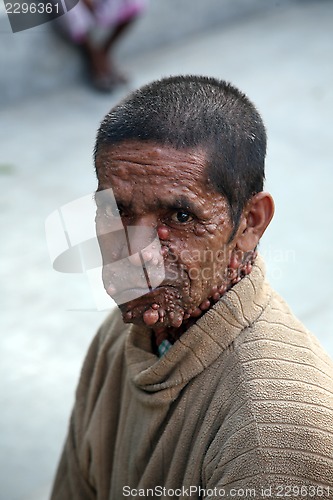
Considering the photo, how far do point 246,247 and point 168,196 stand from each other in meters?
0.20

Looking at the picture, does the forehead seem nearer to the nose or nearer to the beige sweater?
the nose

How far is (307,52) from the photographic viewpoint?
5.89 m

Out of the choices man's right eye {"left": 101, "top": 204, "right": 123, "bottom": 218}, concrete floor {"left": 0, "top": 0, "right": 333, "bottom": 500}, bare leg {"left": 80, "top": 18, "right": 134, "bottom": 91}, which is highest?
bare leg {"left": 80, "top": 18, "right": 134, "bottom": 91}

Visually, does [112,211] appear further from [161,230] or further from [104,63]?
[104,63]

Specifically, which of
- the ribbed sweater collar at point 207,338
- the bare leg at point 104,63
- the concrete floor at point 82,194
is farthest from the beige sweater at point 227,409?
the bare leg at point 104,63

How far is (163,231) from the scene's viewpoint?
1239 mm

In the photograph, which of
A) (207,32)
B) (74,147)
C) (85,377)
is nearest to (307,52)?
(207,32)

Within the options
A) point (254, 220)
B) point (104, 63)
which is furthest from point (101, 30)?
point (254, 220)

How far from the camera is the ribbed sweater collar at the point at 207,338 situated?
1.30 m

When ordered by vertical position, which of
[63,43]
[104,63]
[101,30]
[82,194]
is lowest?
[82,194]

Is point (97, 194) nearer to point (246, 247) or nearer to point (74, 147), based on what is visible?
point (246, 247)

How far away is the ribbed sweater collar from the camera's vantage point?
1.30 m

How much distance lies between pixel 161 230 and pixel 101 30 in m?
4.40

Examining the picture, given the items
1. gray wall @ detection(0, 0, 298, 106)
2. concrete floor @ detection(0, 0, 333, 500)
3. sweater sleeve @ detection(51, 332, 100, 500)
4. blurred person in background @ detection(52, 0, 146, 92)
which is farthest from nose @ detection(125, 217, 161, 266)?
blurred person in background @ detection(52, 0, 146, 92)
